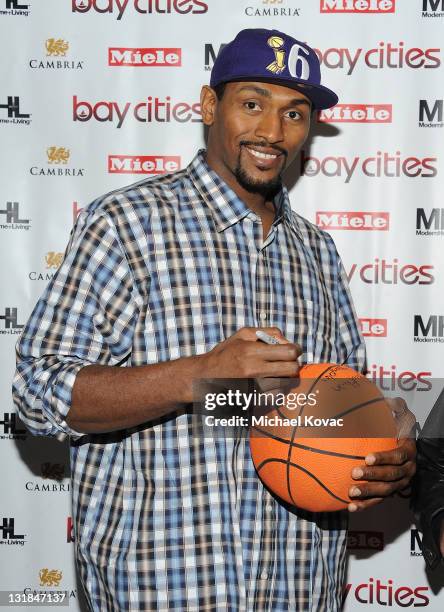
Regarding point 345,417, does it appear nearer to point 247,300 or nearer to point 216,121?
point 247,300

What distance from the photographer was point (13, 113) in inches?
85.0

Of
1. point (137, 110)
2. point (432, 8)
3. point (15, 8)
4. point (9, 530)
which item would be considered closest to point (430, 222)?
point (432, 8)

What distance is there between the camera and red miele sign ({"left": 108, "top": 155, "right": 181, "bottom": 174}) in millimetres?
2174

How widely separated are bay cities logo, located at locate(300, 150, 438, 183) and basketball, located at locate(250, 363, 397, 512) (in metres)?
1.02

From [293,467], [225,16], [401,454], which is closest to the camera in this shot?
[293,467]

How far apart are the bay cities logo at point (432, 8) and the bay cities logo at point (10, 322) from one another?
5.12 ft

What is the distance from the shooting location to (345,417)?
1.29 metres

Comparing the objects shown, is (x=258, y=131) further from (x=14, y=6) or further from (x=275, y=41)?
(x=14, y=6)

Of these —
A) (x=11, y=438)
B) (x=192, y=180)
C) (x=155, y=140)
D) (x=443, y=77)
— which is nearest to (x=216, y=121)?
(x=192, y=180)

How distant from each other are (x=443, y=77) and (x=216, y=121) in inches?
36.9

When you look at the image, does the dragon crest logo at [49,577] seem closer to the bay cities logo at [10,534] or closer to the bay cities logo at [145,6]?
the bay cities logo at [10,534]

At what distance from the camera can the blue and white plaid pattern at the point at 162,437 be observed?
1.34m

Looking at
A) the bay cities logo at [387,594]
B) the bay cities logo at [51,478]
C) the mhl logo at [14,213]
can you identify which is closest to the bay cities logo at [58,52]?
the mhl logo at [14,213]

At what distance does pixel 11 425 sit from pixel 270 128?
1.28 m
